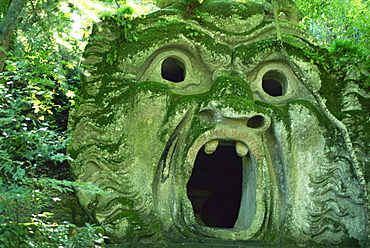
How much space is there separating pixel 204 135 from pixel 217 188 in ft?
13.0

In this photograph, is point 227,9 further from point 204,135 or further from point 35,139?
point 35,139

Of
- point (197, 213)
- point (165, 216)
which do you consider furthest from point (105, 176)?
point (197, 213)

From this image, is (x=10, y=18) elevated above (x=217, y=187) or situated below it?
above

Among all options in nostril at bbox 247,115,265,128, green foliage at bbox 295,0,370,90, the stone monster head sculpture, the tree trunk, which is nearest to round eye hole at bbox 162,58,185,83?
the stone monster head sculpture

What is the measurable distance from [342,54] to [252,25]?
5.28ft

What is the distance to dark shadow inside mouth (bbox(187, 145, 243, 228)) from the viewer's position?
32.9ft

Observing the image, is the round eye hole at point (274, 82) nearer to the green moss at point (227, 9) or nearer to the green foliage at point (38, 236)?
the green moss at point (227, 9)

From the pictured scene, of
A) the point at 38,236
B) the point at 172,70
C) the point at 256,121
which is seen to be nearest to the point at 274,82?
the point at 256,121

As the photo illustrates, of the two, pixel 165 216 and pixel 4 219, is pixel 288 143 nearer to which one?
pixel 165 216

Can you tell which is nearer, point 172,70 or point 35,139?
point 35,139

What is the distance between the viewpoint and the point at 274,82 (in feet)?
28.1

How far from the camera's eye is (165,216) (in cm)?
Answer: 659

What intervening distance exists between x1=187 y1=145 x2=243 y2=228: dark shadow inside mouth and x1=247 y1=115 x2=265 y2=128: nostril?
2.64 meters

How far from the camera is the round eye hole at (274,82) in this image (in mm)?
7691
